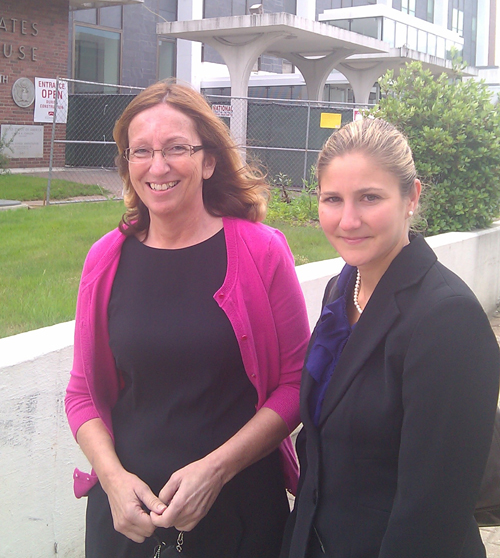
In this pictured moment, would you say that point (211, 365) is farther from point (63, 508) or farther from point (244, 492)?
point (63, 508)

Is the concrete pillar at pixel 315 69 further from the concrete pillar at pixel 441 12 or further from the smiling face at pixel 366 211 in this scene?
the concrete pillar at pixel 441 12

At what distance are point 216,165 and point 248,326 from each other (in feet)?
2.09

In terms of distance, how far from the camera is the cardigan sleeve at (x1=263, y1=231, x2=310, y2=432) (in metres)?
2.25

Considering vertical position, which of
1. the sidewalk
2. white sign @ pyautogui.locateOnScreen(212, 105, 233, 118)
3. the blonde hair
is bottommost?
the sidewalk

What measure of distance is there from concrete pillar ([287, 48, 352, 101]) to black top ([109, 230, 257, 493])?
24661mm

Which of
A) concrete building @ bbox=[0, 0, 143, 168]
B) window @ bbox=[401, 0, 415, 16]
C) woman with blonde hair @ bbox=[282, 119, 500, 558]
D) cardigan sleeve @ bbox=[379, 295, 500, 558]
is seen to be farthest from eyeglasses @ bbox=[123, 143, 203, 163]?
window @ bbox=[401, 0, 415, 16]

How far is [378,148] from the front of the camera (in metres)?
1.83

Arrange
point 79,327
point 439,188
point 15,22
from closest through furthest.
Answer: point 79,327 < point 439,188 < point 15,22

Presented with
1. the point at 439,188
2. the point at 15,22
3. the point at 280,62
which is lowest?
the point at 439,188

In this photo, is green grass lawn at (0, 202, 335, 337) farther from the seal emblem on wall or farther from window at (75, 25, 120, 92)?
window at (75, 25, 120, 92)

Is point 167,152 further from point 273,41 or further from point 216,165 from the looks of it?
point 273,41

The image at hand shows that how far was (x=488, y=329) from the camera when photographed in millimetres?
1582

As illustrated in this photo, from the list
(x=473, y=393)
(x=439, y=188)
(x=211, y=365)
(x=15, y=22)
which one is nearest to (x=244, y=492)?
(x=211, y=365)

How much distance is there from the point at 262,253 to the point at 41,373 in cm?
128
